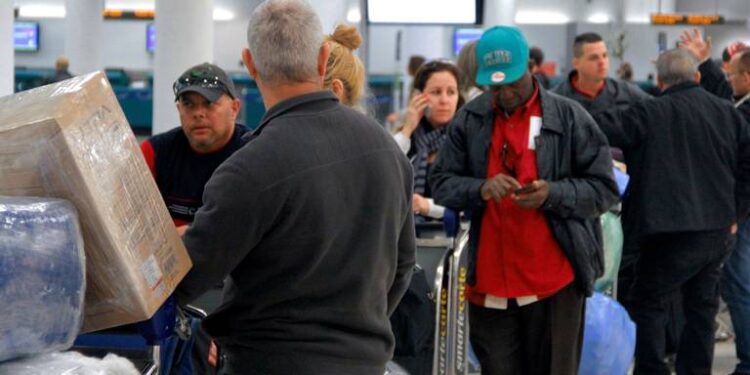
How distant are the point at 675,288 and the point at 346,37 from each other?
102 inches

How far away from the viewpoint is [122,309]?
2.29 metres

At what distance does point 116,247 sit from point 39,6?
99.4 ft

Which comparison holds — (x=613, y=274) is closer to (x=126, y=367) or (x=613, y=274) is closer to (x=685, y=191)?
(x=685, y=191)

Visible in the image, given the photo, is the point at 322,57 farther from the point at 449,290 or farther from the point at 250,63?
the point at 449,290

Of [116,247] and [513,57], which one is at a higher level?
[513,57]

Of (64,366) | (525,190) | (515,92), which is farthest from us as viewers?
(515,92)

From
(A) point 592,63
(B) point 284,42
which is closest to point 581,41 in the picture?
A: (A) point 592,63

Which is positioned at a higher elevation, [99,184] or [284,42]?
[284,42]

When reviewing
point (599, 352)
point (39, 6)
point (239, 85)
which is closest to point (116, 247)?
point (599, 352)

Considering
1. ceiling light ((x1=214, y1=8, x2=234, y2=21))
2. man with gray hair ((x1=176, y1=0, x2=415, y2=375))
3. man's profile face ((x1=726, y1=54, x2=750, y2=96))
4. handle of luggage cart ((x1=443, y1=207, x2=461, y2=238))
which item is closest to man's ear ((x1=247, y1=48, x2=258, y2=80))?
man with gray hair ((x1=176, y1=0, x2=415, y2=375))

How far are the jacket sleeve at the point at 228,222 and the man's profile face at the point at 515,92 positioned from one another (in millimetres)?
2118

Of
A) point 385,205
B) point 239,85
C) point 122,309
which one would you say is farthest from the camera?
point 239,85

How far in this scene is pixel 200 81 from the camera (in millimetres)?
4039

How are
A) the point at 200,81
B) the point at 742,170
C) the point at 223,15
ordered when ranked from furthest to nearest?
the point at 223,15
the point at 742,170
the point at 200,81
